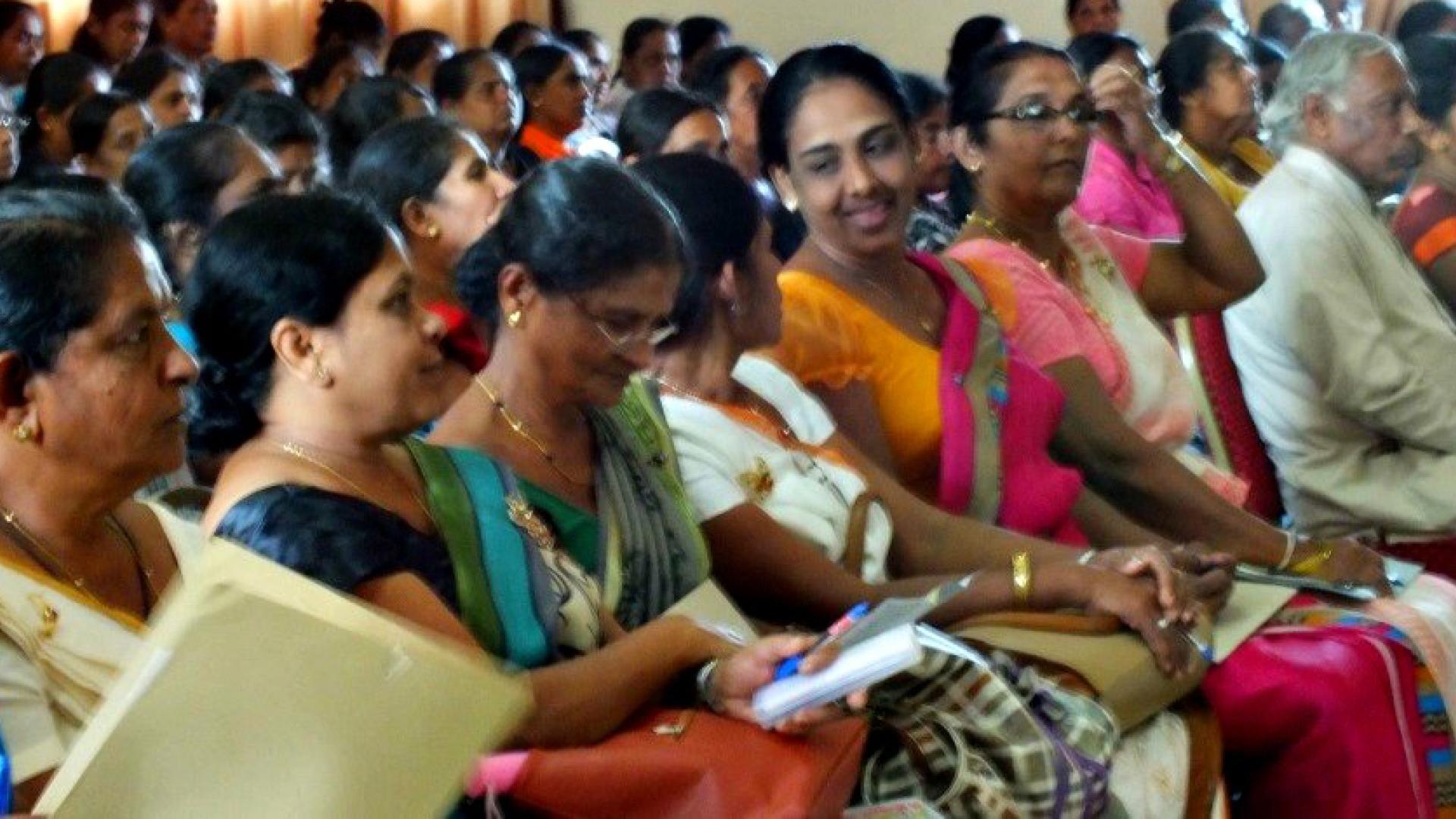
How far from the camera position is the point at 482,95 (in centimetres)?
484

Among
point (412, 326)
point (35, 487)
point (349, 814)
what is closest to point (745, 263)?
point (412, 326)

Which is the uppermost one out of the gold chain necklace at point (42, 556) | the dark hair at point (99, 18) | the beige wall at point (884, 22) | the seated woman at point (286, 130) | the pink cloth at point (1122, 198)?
the gold chain necklace at point (42, 556)

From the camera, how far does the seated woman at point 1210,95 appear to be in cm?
446

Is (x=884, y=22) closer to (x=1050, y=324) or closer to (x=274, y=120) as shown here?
(x=274, y=120)

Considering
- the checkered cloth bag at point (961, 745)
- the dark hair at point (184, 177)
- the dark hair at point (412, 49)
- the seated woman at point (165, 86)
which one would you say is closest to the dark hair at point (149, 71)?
the seated woman at point (165, 86)

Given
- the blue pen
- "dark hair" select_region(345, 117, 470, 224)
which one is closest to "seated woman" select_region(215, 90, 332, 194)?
"dark hair" select_region(345, 117, 470, 224)

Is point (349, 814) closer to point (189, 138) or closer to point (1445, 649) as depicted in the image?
point (1445, 649)

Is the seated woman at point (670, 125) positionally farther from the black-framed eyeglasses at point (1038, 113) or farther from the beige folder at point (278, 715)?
the beige folder at point (278, 715)

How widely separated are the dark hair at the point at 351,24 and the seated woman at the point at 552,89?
4.06ft

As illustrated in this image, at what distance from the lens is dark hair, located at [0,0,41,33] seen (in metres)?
5.57

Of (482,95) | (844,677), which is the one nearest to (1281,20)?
(482,95)

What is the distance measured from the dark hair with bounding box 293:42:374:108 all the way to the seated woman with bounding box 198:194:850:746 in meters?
3.79

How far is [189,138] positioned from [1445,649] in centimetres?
176

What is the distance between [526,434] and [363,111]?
2184mm
